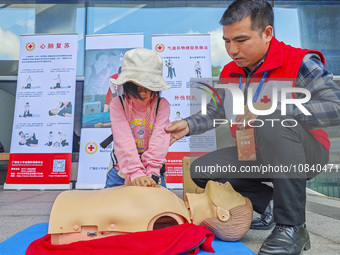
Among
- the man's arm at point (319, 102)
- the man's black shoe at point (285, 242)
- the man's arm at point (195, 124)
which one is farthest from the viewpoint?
the man's arm at point (195, 124)

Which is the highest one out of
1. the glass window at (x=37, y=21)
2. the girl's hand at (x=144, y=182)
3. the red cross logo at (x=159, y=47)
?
the glass window at (x=37, y=21)

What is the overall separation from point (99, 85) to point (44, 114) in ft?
2.26

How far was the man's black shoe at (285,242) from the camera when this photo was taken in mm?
973

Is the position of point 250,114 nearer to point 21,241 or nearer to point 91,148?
point 21,241

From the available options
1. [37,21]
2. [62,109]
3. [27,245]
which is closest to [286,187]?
[27,245]

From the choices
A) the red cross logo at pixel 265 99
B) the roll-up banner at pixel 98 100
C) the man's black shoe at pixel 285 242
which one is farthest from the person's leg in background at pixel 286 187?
the roll-up banner at pixel 98 100

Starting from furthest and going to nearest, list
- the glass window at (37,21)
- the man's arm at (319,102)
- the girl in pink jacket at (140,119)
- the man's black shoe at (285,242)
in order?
the glass window at (37,21)
the girl in pink jacket at (140,119)
the man's arm at (319,102)
the man's black shoe at (285,242)

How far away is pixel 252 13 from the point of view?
4.12 ft

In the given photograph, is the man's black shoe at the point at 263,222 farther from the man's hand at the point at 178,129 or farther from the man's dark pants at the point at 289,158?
the man's hand at the point at 178,129

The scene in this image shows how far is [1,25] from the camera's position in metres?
4.13

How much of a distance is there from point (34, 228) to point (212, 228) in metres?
0.79

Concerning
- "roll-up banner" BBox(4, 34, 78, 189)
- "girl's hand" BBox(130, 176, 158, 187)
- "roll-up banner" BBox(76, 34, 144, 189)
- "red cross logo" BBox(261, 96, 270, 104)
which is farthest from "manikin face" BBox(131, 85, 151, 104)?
"roll-up banner" BBox(4, 34, 78, 189)

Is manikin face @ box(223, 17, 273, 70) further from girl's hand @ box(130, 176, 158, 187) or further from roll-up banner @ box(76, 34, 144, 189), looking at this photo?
roll-up banner @ box(76, 34, 144, 189)

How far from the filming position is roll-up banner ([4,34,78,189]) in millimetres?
3441
